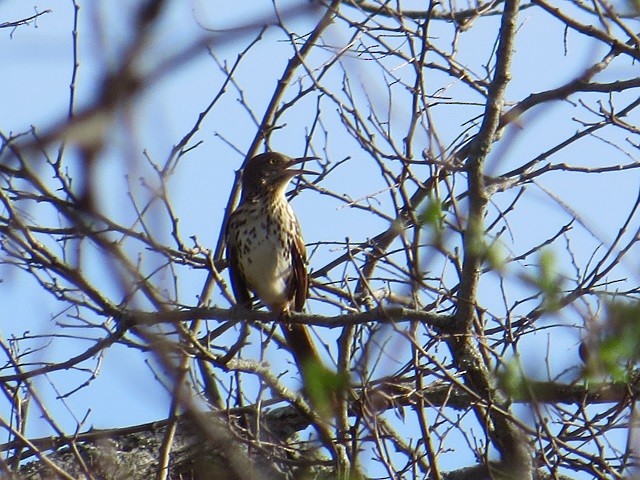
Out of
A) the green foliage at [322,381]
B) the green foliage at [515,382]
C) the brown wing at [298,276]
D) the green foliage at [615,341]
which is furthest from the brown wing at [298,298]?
the green foliage at [615,341]

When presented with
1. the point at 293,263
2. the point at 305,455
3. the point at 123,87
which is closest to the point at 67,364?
the point at 305,455

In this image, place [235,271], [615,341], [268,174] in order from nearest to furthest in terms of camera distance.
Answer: [615,341] → [235,271] → [268,174]

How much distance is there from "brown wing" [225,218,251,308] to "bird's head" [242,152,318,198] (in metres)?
0.30

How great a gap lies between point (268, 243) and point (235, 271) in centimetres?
29

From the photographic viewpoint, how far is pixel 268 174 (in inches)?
242

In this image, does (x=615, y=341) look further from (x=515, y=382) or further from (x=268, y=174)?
(x=268, y=174)

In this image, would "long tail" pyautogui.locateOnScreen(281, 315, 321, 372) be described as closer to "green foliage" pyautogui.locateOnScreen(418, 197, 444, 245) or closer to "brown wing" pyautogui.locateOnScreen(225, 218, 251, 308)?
"brown wing" pyautogui.locateOnScreen(225, 218, 251, 308)

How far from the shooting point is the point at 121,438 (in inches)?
222

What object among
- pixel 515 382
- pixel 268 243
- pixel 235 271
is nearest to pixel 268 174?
pixel 268 243

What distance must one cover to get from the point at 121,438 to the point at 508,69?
10.4 feet

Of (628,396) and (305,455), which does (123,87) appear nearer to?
(628,396)

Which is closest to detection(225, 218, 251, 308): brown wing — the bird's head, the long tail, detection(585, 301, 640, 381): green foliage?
the bird's head

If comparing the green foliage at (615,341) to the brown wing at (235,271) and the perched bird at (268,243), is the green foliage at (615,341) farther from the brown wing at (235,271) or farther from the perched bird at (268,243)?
the brown wing at (235,271)

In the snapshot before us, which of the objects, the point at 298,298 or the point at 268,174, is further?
the point at 268,174
